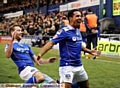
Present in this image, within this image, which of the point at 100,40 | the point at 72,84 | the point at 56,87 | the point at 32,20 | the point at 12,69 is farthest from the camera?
the point at 32,20

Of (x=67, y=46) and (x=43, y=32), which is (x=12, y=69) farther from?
(x=43, y=32)

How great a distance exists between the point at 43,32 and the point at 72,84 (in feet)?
65.4

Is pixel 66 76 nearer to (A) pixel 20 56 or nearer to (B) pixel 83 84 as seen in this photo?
(B) pixel 83 84

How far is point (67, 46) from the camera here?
4.96 metres

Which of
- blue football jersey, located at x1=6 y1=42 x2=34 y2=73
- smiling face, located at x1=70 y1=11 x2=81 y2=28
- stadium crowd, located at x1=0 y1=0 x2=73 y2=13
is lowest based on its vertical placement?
stadium crowd, located at x1=0 y1=0 x2=73 y2=13

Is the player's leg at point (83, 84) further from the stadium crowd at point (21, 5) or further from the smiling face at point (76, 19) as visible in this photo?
the stadium crowd at point (21, 5)

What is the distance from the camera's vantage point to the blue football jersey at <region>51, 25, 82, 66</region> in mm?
4910

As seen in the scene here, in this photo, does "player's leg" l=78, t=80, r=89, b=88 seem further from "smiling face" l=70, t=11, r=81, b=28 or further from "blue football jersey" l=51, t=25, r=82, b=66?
"smiling face" l=70, t=11, r=81, b=28

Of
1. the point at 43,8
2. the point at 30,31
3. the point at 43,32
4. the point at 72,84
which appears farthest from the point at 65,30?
the point at 43,8

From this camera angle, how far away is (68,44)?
16.3 feet

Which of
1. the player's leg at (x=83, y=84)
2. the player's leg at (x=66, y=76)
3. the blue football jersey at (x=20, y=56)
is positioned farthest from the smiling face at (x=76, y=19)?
the blue football jersey at (x=20, y=56)

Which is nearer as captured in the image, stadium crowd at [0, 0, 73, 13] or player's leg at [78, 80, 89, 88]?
player's leg at [78, 80, 89, 88]

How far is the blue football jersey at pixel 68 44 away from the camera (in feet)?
16.1

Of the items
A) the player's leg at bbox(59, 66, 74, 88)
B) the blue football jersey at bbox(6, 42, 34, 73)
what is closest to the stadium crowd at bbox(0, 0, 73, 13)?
the blue football jersey at bbox(6, 42, 34, 73)
